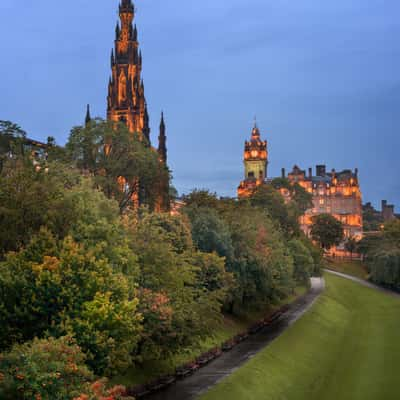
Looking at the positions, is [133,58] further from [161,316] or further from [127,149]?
[161,316]

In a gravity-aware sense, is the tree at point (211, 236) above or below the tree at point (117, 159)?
below

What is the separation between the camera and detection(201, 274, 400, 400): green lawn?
46812 mm

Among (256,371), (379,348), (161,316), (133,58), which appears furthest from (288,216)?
(161,316)

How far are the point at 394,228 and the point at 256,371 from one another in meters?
127

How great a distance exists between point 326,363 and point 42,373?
4018 centimetres

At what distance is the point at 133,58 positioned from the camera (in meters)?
142

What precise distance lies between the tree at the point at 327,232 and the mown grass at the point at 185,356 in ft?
375

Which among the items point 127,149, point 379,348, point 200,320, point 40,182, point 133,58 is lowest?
point 379,348

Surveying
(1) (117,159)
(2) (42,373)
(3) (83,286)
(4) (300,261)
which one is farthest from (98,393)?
(4) (300,261)

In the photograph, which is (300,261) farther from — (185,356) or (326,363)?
(185,356)

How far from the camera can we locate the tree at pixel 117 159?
3105 inches

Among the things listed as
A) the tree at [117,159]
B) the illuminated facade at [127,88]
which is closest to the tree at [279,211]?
the illuminated facade at [127,88]

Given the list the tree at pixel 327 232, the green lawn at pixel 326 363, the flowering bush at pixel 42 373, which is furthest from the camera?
the tree at pixel 327 232

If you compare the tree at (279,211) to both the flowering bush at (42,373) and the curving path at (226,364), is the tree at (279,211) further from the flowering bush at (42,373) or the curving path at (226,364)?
the flowering bush at (42,373)
